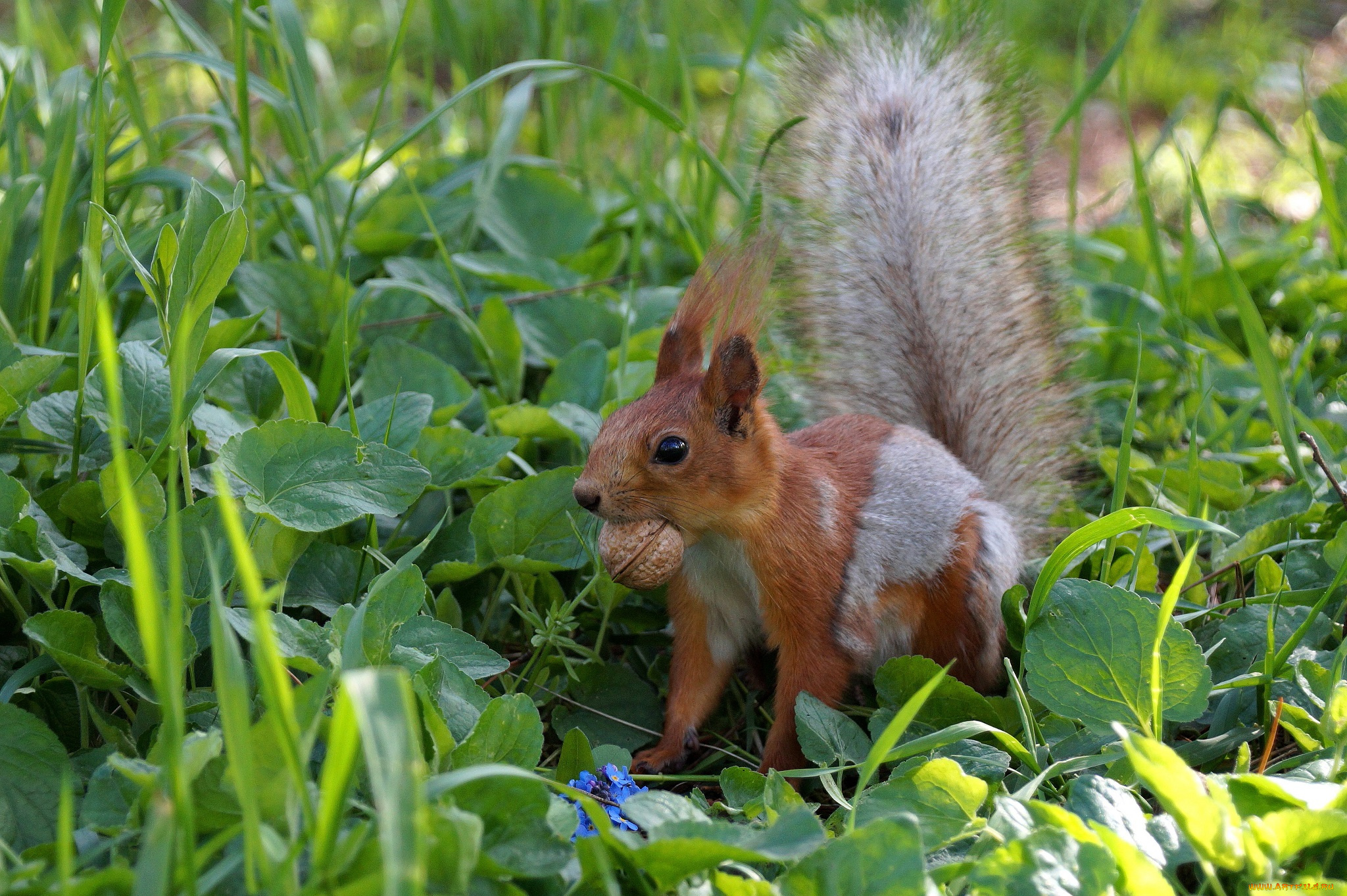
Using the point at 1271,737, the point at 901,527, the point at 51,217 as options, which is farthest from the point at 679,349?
the point at 51,217

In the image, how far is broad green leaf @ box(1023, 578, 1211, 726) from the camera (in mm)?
1200

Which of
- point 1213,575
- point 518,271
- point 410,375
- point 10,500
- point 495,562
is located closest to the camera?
point 10,500

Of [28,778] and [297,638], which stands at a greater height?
[297,638]

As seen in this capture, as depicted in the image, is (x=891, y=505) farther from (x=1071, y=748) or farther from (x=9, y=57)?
(x=9, y=57)

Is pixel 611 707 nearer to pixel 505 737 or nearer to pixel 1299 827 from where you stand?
pixel 505 737

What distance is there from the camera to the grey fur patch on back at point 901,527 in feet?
4.68

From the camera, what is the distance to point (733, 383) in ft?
4.40

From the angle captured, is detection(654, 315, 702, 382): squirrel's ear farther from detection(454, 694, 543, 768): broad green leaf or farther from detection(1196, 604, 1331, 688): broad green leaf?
detection(1196, 604, 1331, 688): broad green leaf

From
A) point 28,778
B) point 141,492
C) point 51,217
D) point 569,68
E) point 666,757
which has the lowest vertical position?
point 666,757

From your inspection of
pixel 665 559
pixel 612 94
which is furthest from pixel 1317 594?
pixel 612 94

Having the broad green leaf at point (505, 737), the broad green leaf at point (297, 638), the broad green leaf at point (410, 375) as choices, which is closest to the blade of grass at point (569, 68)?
the broad green leaf at point (410, 375)

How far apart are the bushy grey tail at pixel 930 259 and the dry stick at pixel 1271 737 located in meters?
0.47

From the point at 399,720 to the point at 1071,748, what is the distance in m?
0.82

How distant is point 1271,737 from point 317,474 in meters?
1.06
